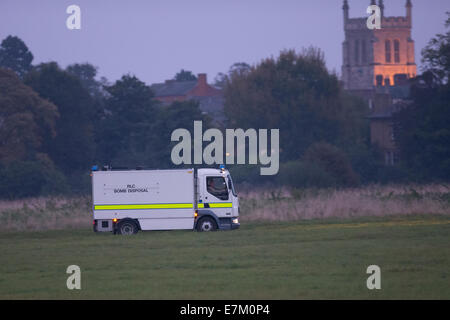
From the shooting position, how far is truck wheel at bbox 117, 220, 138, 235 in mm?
31547

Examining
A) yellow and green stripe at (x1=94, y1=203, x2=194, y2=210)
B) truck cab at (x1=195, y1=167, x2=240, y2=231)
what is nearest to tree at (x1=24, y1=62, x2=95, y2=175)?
yellow and green stripe at (x1=94, y1=203, x2=194, y2=210)

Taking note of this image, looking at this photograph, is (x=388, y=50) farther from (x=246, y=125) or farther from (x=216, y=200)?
(x=216, y=200)

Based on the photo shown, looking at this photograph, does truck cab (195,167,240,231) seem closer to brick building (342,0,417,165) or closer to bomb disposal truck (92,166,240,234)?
bomb disposal truck (92,166,240,234)

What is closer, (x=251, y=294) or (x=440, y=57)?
(x=251, y=294)

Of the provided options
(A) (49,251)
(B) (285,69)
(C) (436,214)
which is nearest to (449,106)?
(B) (285,69)

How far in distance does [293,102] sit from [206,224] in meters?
54.3

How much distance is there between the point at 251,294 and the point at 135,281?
3077 millimetres

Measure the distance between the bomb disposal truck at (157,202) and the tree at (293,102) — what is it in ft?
165

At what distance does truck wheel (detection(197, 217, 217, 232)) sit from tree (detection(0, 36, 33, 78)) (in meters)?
96.7

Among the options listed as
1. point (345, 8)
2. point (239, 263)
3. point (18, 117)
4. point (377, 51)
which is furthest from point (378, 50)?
point (239, 263)

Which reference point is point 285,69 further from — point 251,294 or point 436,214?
point 251,294

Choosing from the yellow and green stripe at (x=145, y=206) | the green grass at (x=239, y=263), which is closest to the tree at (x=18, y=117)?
the yellow and green stripe at (x=145, y=206)

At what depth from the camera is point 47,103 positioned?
242 ft
